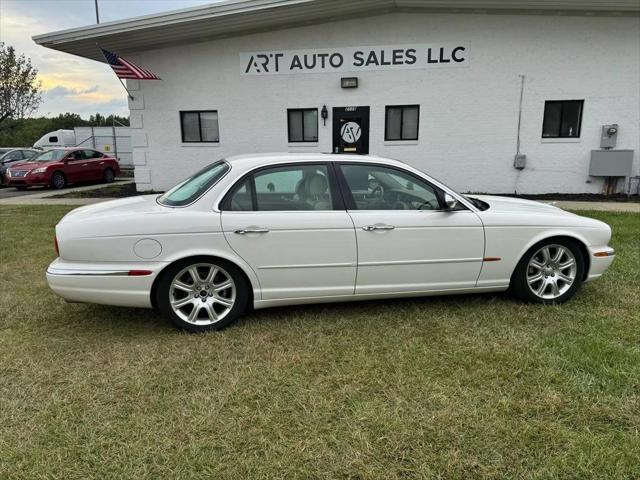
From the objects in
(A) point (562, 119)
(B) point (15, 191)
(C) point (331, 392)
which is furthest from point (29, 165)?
(C) point (331, 392)

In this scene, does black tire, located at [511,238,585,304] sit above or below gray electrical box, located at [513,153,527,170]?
below

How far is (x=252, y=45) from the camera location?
12.6 m

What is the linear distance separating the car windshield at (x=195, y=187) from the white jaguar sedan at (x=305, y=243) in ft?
0.06

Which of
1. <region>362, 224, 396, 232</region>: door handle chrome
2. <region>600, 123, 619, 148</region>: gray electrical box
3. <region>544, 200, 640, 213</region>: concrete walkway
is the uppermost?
<region>600, 123, 619, 148</region>: gray electrical box

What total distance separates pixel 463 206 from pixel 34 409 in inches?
139

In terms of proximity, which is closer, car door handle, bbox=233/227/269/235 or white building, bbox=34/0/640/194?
car door handle, bbox=233/227/269/235

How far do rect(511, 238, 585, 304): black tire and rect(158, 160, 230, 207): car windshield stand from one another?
281 centimetres

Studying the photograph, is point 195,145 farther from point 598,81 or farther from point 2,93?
point 2,93

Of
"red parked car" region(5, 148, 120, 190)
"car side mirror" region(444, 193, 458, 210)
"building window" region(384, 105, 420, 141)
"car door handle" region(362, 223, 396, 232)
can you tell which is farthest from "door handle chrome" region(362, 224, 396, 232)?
"red parked car" region(5, 148, 120, 190)

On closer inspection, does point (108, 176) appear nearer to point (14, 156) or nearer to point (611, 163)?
point (14, 156)

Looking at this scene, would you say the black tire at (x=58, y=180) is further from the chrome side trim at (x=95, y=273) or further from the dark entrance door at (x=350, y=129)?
the chrome side trim at (x=95, y=273)

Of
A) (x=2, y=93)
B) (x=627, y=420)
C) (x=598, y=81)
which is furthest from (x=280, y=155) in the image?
(x=2, y=93)

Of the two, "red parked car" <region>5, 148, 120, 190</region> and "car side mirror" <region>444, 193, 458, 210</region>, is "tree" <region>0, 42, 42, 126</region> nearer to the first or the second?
"red parked car" <region>5, 148, 120, 190</region>

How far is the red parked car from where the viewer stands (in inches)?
638
